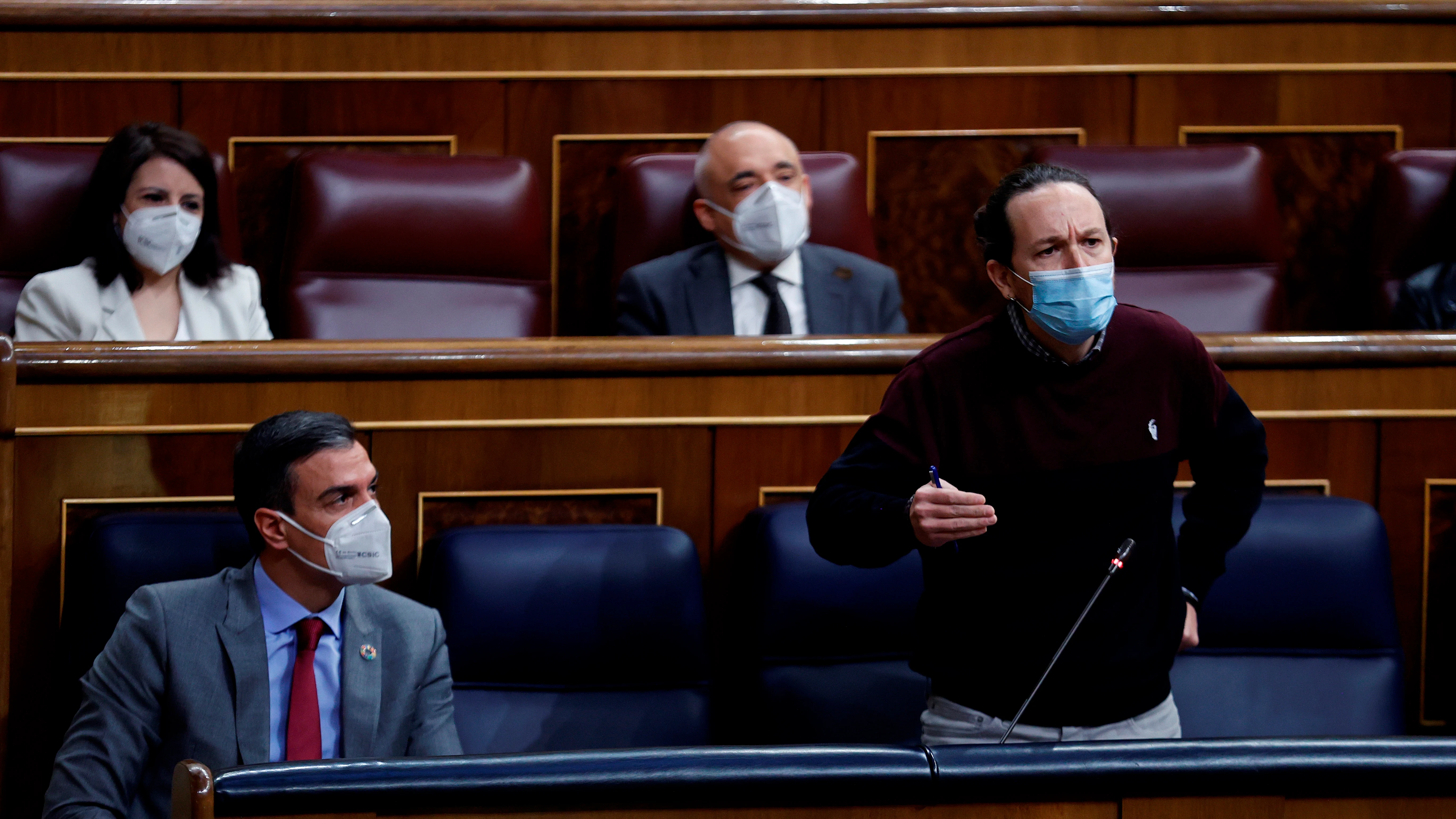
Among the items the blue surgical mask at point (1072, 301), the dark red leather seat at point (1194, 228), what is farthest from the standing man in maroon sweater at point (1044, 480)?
the dark red leather seat at point (1194, 228)

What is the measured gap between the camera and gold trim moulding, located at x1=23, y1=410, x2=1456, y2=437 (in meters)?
0.76

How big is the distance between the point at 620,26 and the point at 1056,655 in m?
0.81

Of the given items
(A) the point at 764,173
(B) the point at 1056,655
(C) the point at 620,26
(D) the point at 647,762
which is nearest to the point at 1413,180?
(A) the point at 764,173

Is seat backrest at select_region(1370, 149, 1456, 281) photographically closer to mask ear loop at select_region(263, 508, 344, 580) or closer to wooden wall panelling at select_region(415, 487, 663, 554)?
wooden wall panelling at select_region(415, 487, 663, 554)

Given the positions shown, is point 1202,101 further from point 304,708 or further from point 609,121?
point 304,708

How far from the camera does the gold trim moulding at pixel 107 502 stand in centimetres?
75

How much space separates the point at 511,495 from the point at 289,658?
0.16 m

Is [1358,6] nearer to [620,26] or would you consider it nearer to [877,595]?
[620,26]

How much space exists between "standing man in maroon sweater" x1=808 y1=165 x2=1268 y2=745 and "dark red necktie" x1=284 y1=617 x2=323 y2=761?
0.85ft

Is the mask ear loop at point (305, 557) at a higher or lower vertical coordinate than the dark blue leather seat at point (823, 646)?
higher

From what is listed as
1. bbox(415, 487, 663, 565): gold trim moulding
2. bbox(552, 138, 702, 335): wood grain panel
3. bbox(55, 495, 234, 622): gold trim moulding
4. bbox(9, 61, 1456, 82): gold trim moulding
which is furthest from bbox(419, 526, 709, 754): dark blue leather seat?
bbox(9, 61, 1456, 82): gold trim moulding

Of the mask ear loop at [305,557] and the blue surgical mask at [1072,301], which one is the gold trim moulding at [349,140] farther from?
the blue surgical mask at [1072,301]

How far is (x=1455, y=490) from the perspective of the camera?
33.2 inches

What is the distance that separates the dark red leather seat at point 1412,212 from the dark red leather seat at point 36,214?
0.96 metres
